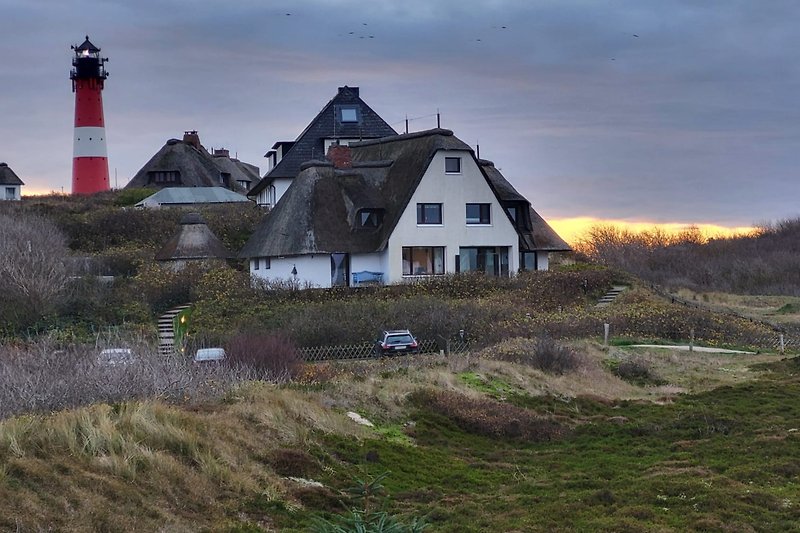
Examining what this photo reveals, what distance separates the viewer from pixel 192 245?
152 feet

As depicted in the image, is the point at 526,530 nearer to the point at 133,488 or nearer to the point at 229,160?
the point at 133,488

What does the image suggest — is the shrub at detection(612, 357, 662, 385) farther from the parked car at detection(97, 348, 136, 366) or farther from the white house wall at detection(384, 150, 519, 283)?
the parked car at detection(97, 348, 136, 366)

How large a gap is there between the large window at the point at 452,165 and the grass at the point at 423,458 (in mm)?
19514

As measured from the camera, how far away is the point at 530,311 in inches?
1580

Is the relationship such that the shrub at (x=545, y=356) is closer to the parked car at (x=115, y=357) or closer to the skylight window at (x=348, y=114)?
the parked car at (x=115, y=357)

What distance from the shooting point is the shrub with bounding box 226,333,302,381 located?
25984mm

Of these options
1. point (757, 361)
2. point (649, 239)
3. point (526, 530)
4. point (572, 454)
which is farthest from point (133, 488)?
point (649, 239)

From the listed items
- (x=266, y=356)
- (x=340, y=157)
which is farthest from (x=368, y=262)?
(x=266, y=356)

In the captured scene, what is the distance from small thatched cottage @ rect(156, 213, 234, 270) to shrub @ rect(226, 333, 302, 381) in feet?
53.5

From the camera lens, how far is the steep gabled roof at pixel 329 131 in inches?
2136

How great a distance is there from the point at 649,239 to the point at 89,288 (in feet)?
255

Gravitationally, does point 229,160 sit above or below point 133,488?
above

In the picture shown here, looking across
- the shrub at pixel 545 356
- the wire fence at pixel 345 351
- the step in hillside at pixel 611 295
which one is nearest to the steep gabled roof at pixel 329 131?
the step in hillside at pixel 611 295

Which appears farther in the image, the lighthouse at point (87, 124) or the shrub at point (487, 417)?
the lighthouse at point (87, 124)
